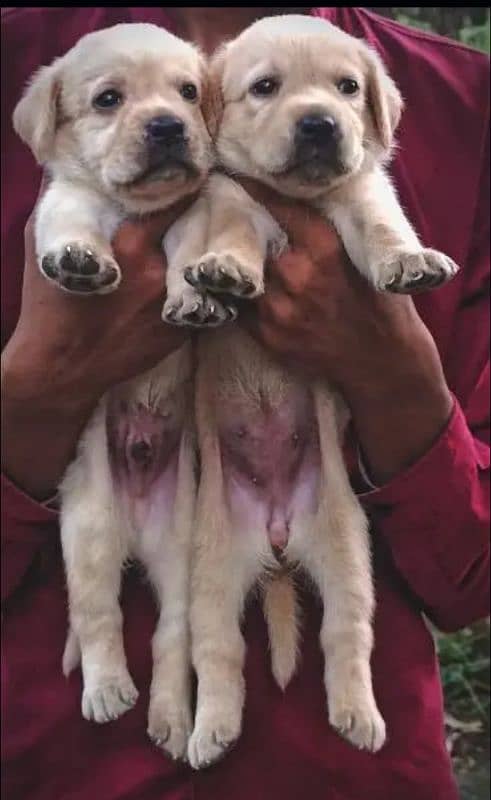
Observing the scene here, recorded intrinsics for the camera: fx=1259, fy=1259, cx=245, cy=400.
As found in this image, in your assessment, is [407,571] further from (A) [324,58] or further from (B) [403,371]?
(A) [324,58]

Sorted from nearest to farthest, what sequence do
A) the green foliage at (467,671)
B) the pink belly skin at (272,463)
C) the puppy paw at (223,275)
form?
the puppy paw at (223,275) → the pink belly skin at (272,463) → the green foliage at (467,671)

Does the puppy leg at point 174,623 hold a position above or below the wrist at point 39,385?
below

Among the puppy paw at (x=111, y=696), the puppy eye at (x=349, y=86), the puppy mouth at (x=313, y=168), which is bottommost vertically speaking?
Answer: the puppy paw at (x=111, y=696)

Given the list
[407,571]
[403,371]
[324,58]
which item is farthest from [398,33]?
[407,571]

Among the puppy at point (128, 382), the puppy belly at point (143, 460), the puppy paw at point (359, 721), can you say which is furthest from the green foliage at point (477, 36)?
the puppy paw at point (359, 721)

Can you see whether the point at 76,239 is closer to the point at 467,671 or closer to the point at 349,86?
the point at 349,86

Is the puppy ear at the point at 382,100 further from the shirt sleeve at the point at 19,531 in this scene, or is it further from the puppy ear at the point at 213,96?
the shirt sleeve at the point at 19,531

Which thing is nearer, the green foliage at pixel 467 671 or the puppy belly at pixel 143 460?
the puppy belly at pixel 143 460
